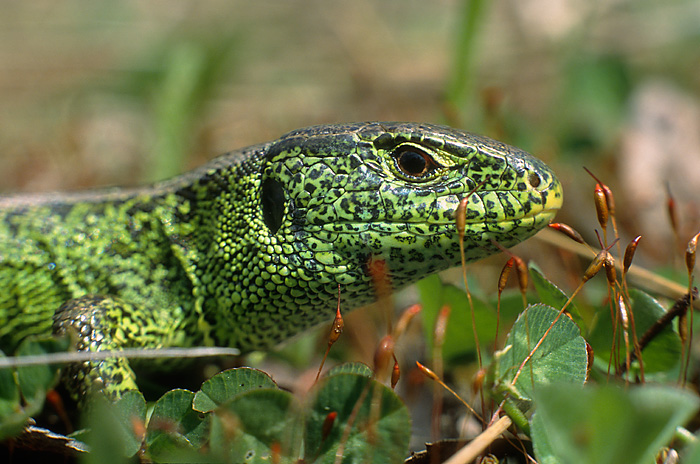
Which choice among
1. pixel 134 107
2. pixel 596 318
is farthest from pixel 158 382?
pixel 134 107

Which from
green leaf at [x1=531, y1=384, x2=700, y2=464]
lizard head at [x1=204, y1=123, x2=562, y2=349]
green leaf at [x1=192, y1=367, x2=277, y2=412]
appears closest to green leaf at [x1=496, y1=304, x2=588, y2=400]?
lizard head at [x1=204, y1=123, x2=562, y2=349]

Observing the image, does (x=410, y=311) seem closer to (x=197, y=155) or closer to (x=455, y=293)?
(x=455, y=293)

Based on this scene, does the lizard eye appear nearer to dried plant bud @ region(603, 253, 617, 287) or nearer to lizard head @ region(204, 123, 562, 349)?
lizard head @ region(204, 123, 562, 349)

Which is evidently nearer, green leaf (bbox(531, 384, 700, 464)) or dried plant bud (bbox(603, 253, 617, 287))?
green leaf (bbox(531, 384, 700, 464))

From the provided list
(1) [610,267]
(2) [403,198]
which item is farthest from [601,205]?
(2) [403,198]

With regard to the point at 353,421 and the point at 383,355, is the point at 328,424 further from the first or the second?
the point at 383,355

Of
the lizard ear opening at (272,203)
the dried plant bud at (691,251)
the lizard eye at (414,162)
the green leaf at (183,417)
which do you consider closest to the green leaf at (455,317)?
the lizard eye at (414,162)

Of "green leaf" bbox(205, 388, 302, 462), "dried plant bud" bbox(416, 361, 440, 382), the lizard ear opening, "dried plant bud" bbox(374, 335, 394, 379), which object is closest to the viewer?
"green leaf" bbox(205, 388, 302, 462)
